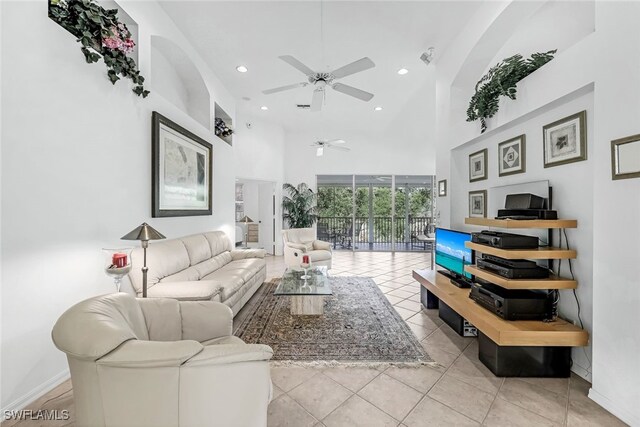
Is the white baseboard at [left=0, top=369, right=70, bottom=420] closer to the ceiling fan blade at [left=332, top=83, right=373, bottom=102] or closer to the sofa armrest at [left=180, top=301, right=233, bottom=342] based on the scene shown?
the sofa armrest at [left=180, top=301, right=233, bottom=342]

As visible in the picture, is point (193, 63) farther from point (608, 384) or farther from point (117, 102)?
point (608, 384)

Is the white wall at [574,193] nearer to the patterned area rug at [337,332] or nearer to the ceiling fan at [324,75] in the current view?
the patterned area rug at [337,332]

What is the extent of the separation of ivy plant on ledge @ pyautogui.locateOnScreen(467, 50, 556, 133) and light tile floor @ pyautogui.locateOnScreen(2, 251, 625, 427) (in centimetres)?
227

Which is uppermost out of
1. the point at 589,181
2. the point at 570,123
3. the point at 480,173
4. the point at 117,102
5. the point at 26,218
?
the point at 117,102

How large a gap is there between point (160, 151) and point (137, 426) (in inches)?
108

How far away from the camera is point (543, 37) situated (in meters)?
2.54

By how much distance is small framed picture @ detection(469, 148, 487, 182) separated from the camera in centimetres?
296

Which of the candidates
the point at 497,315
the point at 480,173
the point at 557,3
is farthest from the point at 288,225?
the point at 557,3

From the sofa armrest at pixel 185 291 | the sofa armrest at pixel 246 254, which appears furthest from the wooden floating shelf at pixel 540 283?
the sofa armrest at pixel 246 254

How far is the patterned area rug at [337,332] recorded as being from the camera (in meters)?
2.22

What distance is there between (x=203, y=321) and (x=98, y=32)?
240cm

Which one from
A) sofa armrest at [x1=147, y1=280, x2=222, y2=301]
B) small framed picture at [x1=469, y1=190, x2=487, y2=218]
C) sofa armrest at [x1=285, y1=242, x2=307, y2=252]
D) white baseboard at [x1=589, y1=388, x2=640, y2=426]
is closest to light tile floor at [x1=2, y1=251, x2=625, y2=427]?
white baseboard at [x1=589, y1=388, x2=640, y2=426]

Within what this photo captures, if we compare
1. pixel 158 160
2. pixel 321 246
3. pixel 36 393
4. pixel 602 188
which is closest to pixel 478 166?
pixel 602 188

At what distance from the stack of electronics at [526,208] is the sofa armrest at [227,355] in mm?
2129
